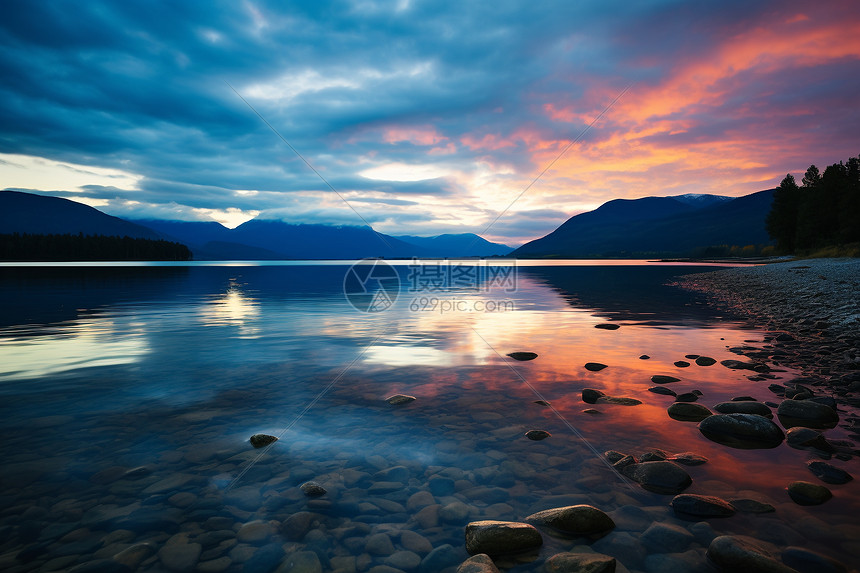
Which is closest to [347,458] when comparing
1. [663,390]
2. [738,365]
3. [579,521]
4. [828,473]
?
[579,521]

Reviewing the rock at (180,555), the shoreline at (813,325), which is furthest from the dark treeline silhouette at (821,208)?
the rock at (180,555)

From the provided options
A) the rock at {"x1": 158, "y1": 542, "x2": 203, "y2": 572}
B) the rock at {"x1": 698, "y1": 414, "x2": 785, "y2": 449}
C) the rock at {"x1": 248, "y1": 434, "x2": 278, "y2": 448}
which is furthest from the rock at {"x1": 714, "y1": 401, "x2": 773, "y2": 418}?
the rock at {"x1": 158, "y1": 542, "x2": 203, "y2": 572}

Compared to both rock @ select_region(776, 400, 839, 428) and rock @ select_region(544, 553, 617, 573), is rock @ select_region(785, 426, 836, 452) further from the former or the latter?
rock @ select_region(544, 553, 617, 573)

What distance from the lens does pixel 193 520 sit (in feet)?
19.9

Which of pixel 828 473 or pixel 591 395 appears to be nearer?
pixel 828 473

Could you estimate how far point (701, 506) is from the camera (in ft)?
20.1

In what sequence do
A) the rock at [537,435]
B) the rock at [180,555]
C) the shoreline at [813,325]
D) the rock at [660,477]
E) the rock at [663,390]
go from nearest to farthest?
the rock at [180,555], the rock at [660,477], the rock at [537,435], the rock at [663,390], the shoreline at [813,325]

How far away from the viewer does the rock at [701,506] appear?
19.9 feet

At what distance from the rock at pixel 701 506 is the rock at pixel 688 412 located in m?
3.87

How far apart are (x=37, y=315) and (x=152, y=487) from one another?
30.7 metres

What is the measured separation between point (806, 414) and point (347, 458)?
1029cm

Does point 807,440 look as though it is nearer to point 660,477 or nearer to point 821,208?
point 660,477

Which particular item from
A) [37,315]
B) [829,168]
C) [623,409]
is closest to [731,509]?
[623,409]

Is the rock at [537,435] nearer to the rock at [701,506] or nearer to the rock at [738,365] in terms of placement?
the rock at [701,506]
